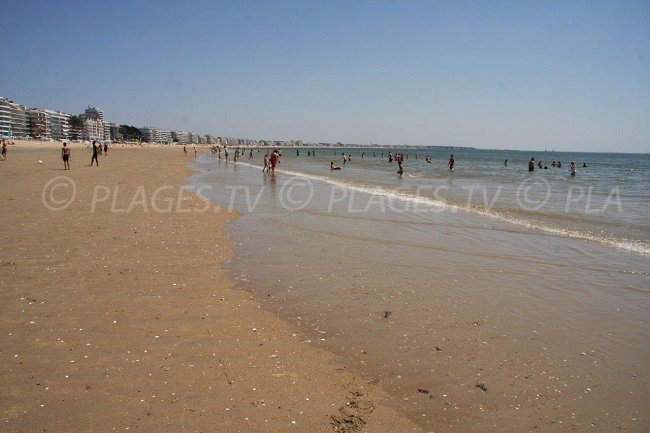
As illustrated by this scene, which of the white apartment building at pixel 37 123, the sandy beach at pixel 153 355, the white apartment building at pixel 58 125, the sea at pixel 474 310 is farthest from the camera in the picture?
the white apartment building at pixel 58 125

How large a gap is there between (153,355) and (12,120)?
171m

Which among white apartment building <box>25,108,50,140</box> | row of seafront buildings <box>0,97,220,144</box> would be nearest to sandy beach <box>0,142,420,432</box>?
row of seafront buildings <box>0,97,220,144</box>

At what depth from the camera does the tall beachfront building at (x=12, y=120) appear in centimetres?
12412

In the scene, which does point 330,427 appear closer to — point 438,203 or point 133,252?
point 133,252

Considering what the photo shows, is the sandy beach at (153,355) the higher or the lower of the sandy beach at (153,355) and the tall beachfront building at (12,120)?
the lower

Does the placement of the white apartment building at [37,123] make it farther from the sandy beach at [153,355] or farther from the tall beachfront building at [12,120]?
the sandy beach at [153,355]

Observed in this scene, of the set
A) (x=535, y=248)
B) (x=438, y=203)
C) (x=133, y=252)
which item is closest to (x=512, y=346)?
(x=535, y=248)

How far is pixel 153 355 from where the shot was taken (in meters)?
4.12

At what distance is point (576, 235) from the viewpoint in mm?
11250

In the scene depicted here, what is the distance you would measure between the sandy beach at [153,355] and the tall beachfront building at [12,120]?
145501mm

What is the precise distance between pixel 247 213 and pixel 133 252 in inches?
233

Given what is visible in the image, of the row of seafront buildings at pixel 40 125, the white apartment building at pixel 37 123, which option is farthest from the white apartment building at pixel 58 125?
the white apartment building at pixel 37 123

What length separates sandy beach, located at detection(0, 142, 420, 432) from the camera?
3.26 metres

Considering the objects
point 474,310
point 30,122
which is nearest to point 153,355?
point 474,310
